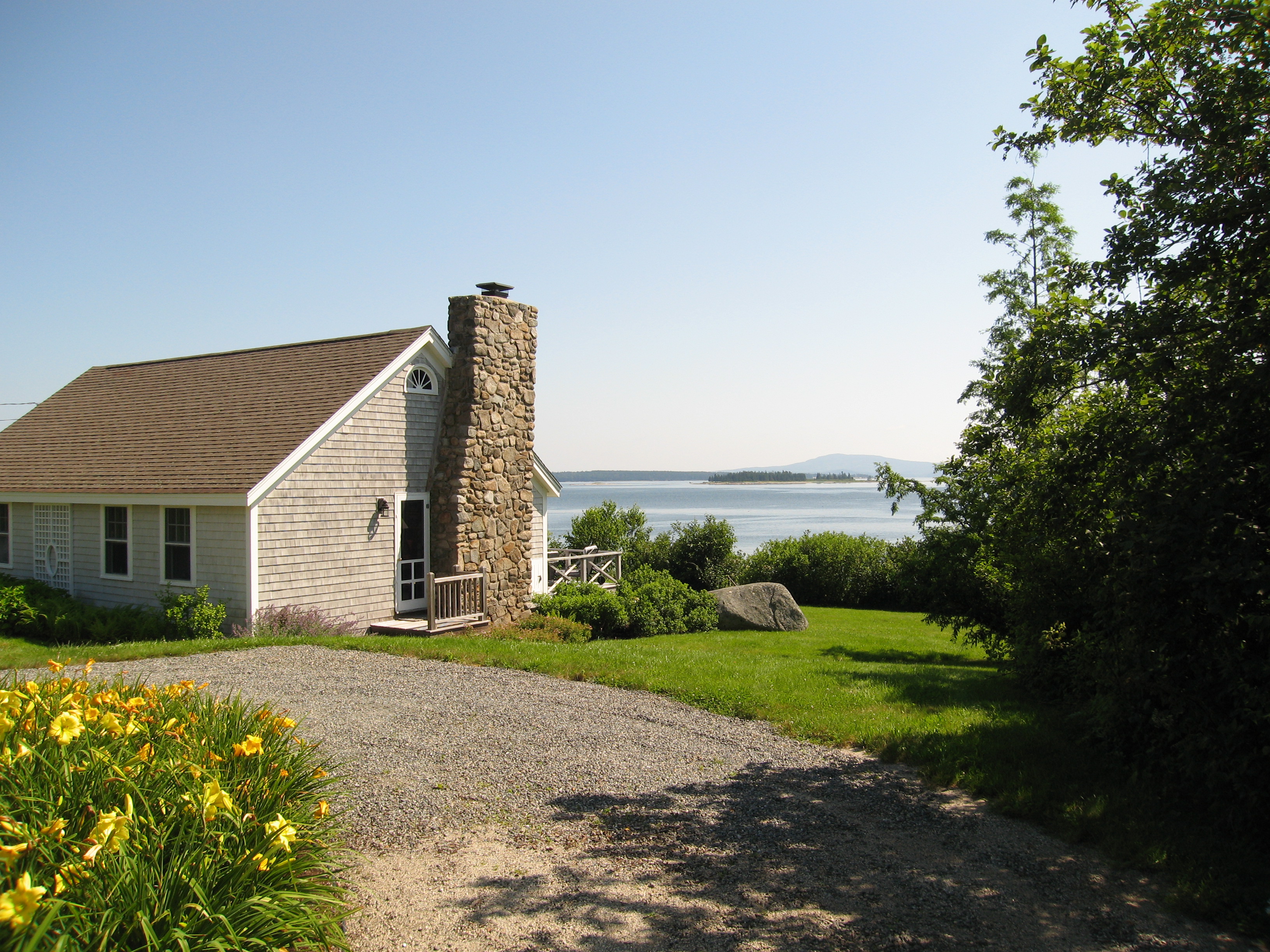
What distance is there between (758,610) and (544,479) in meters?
5.99

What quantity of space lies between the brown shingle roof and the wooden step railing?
3.65 meters

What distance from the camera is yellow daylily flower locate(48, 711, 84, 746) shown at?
4004mm

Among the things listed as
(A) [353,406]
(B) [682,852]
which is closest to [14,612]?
(A) [353,406]

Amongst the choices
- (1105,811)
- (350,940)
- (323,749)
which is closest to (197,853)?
(350,940)

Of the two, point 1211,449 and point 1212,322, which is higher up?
point 1212,322

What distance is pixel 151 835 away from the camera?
4016 mm

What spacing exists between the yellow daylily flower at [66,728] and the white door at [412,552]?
40.0 feet

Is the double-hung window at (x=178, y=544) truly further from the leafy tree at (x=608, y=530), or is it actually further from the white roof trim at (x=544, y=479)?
the leafy tree at (x=608, y=530)

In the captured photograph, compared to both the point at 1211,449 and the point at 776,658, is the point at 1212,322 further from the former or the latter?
the point at 776,658

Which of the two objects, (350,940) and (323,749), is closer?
(350,940)

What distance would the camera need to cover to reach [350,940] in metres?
4.34

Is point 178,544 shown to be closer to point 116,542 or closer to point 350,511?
point 116,542

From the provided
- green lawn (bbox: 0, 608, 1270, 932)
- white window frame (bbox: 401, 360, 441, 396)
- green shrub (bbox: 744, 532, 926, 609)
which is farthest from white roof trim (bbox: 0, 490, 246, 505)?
green shrub (bbox: 744, 532, 926, 609)

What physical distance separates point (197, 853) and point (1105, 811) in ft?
19.2
